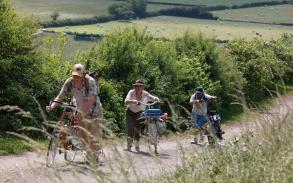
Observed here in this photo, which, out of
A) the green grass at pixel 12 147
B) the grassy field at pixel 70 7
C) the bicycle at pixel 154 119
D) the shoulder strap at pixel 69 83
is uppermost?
the shoulder strap at pixel 69 83

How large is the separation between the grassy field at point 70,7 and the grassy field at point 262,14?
23.7ft

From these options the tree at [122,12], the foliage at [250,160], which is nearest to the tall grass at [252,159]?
the foliage at [250,160]

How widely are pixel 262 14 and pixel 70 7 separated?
2135 cm

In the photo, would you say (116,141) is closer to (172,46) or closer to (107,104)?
(107,104)

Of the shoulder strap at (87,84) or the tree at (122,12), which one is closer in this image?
the shoulder strap at (87,84)

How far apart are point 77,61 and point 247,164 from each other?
13968 mm

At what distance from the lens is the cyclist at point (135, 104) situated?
49.0 feet

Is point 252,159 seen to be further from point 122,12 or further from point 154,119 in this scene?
point 122,12

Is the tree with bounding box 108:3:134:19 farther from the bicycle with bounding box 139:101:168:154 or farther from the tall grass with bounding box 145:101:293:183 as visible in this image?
the tall grass with bounding box 145:101:293:183

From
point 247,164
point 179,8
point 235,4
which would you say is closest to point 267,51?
point 247,164

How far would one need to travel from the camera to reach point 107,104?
18.6m

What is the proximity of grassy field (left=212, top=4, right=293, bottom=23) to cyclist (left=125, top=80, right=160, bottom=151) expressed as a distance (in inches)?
2263

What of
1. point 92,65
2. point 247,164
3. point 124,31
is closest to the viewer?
point 247,164

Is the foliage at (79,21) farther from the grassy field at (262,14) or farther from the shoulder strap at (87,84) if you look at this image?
the shoulder strap at (87,84)
